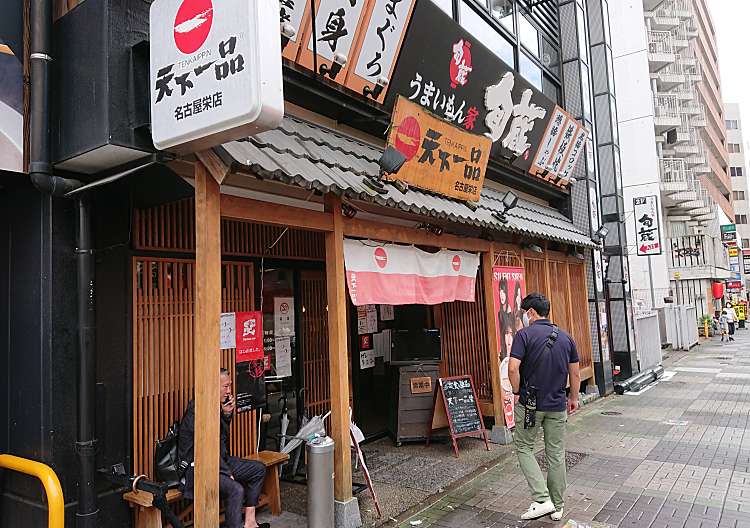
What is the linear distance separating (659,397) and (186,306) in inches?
475

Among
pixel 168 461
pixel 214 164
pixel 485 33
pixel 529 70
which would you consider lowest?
pixel 168 461

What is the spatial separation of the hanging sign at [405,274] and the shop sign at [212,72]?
2.48 metres

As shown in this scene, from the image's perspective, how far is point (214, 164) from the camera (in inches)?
163

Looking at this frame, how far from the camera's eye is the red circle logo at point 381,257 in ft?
20.8

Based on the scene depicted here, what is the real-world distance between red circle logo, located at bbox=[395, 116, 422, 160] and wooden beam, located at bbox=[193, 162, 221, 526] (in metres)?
2.79

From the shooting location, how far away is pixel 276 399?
7070 millimetres

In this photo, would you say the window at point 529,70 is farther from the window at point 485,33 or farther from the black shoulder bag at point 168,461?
the black shoulder bag at point 168,461

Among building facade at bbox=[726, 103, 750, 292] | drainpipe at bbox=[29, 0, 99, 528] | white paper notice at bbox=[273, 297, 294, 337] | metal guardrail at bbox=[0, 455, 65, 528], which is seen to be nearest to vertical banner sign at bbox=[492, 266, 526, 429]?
white paper notice at bbox=[273, 297, 294, 337]

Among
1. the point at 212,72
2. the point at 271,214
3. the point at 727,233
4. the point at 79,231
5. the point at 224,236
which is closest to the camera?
the point at 212,72

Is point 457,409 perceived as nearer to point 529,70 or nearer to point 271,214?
point 271,214

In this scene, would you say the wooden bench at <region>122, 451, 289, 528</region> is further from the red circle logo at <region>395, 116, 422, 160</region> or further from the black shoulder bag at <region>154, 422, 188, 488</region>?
the red circle logo at <region>395, 116, 422, 160</region>

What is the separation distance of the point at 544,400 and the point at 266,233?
12.8 ft

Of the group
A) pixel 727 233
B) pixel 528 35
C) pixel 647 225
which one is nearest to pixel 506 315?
pixel 528 35

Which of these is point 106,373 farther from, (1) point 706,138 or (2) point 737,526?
(1) point 706,138
